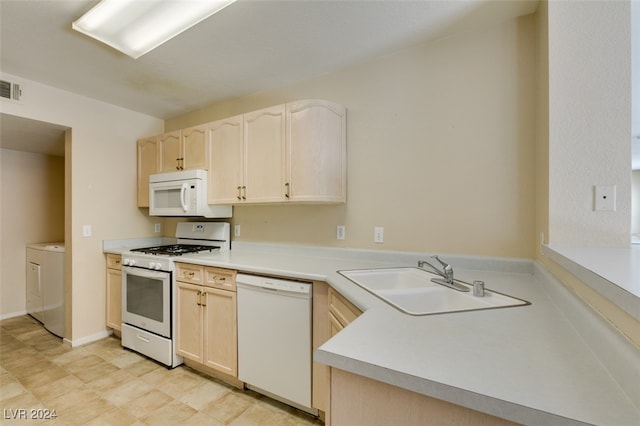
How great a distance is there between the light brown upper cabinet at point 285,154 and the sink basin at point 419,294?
2.24 ft

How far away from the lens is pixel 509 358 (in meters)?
0.69

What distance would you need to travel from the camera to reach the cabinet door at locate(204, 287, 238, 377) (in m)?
1.99

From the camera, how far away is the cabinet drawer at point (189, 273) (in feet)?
7.07

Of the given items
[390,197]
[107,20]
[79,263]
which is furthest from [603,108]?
[79,263]

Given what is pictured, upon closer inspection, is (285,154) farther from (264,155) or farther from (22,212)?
(22,212)

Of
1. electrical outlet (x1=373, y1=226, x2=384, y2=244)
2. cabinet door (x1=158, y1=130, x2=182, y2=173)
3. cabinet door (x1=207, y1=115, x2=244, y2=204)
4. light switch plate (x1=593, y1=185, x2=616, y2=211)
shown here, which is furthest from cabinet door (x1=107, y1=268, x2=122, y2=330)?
light switch plate (x1=593, y1=185, x2=616, y2=211)

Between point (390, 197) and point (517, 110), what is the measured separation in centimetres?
92

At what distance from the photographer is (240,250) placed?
8.91 feet

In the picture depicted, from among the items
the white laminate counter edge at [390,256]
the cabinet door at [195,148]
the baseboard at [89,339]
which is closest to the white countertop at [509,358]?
the white laminate counter edge at [390,256]

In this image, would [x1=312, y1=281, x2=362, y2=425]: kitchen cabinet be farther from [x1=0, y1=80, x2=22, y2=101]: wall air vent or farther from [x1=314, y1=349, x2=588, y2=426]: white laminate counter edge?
[x1=0, y1=80, x2=22, y2=101]: wall air vent

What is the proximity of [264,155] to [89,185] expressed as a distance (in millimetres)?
1911

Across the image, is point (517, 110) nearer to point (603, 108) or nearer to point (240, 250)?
point (603, 108)

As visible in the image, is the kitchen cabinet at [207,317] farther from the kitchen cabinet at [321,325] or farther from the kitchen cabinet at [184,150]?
the kitchen cabinet at [184,150]

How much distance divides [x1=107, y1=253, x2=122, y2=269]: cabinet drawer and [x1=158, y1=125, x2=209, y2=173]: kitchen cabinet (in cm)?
96
